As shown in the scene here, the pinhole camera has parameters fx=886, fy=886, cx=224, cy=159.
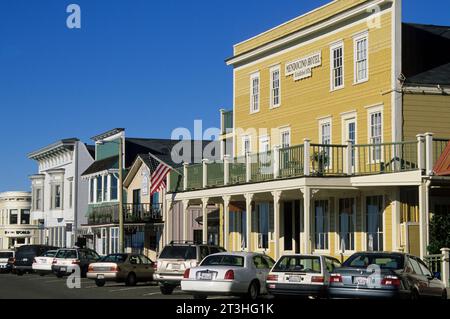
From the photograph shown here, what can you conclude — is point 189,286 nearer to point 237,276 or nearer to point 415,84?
point 237,276

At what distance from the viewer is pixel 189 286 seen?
22797 mm

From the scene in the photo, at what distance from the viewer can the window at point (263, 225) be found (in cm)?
3603

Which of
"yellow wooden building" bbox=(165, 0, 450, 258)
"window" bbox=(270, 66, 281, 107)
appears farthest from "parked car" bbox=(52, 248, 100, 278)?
"window" bbox=(270, 66, 281, 107)

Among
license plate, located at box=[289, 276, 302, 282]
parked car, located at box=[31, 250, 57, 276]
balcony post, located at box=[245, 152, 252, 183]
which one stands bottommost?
parked car, located at box=[31, 250, 57, 276]

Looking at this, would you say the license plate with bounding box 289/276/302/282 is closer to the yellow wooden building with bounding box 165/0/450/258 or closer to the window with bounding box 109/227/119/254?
the yellow wooden building with bounding box 165/0/450/258

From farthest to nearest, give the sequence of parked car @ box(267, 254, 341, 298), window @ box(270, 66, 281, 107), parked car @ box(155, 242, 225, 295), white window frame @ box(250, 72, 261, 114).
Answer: white window frame @ box(250, 72, 261, 114)
window @ box(270, 66, 281, 107)
parked car @ box(155, 242, 225, 295)
parked car @ box(267, 254, 341, 298)

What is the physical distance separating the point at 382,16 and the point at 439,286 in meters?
10.8

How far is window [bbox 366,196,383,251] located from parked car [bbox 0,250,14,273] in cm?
2345

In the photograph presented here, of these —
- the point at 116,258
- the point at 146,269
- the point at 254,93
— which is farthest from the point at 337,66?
the point at 116,258

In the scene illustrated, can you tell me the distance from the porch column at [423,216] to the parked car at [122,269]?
38.2 ft

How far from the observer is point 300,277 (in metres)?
21.7

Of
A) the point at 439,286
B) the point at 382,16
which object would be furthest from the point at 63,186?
the point at 439,286

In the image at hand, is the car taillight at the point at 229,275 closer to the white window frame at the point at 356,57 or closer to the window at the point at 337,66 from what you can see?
the white window frame at the point at 356,57

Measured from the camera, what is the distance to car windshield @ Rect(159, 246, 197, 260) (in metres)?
27.5
